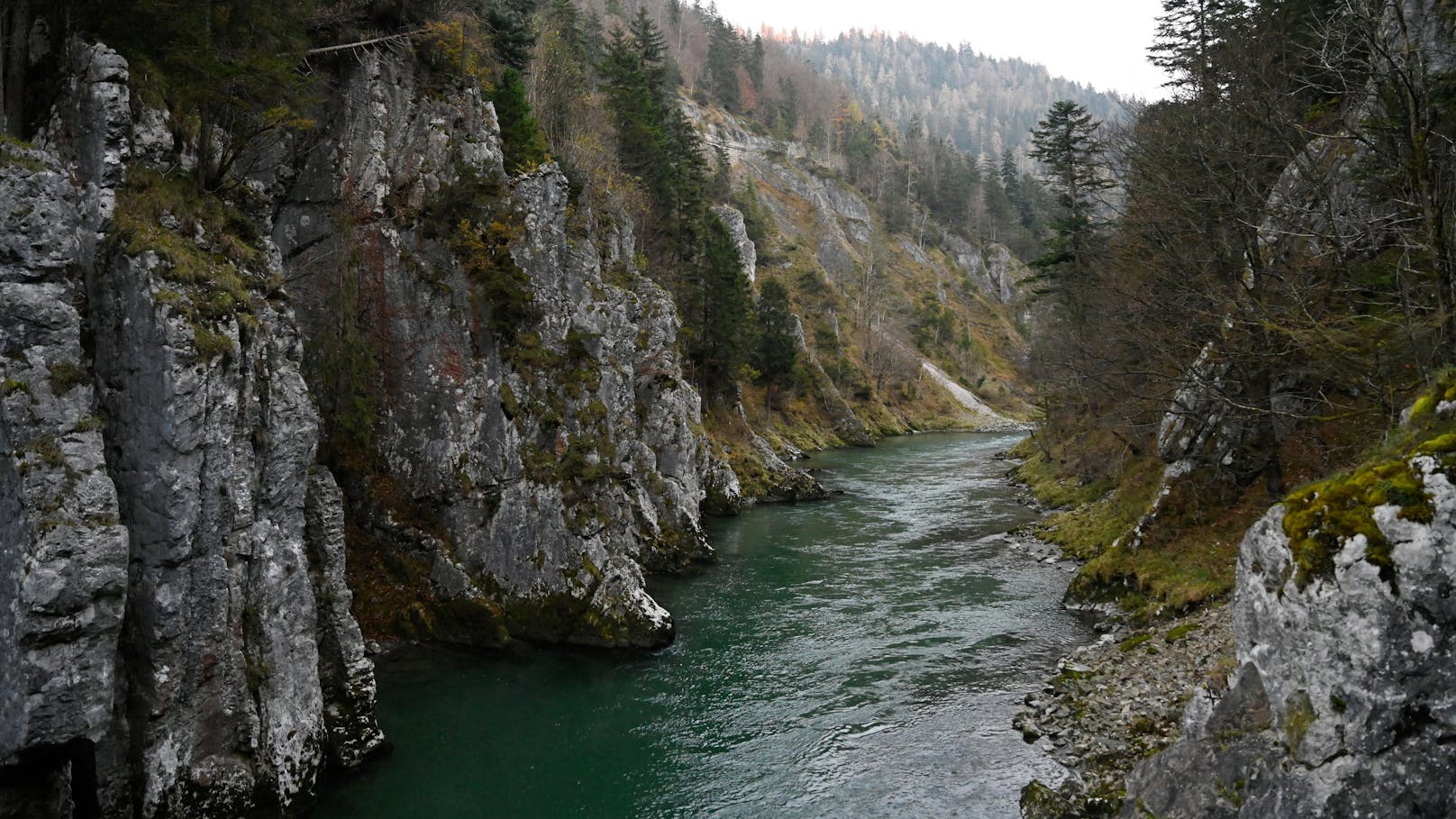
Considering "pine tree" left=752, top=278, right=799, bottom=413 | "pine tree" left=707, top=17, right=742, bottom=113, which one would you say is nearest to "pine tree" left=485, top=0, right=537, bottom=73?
"pine tree" left=752, top=278, right=799, bottom=413

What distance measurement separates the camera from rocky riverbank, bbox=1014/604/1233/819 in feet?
43.0

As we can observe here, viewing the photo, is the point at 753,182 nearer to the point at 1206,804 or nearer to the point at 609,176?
the point at 609,176

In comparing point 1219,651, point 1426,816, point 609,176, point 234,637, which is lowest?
point 1219,651

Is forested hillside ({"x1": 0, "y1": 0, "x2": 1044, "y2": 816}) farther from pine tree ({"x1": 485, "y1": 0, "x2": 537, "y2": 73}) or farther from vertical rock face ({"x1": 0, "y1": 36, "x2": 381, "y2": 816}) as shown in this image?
pine tree ({"x1": 485, "y1": 0, "x2": 537, "y2": 73})

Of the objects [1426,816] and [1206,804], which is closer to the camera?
[1426,816]

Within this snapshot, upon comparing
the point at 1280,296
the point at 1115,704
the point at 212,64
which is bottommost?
the point at 1115,704

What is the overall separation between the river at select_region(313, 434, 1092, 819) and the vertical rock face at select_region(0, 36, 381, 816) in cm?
278

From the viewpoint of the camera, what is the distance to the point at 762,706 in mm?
18047

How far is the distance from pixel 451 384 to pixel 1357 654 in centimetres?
2088

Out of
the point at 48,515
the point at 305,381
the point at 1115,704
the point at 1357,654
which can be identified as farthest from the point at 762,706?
the point at 305,381

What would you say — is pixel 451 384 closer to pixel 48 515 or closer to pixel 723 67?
pixel 48 515

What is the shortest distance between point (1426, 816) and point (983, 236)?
141m

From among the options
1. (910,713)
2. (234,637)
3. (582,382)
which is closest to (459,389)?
(582,382)

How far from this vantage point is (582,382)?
26.1 meters
